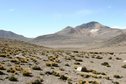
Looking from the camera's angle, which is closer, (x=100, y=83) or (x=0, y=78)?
(x=0, y=78)

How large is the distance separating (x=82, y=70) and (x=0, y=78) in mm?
12766

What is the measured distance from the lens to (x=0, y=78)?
24.6m

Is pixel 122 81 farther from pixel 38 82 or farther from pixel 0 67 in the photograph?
pixel 0 67

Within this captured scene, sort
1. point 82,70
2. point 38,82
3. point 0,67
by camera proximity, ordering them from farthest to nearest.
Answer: point 82,70 < point 0,67 < point 38,82

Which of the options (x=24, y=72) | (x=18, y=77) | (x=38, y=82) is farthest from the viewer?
(x=24, y=72)

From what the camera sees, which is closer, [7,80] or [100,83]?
[7,80]

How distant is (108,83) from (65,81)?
4.12 m

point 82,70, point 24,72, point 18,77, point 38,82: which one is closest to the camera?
point 38,82

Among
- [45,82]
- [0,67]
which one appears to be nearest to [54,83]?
[45,82]

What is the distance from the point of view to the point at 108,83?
2725cm

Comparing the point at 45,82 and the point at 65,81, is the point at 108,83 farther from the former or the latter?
the point at 45,82

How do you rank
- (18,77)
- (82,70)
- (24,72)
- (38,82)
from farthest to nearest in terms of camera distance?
(82,70)
(24,72)
(18,77)
(38,82)

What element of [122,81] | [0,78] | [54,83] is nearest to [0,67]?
[0,78]

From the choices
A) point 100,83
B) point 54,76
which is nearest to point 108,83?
point 100,83
